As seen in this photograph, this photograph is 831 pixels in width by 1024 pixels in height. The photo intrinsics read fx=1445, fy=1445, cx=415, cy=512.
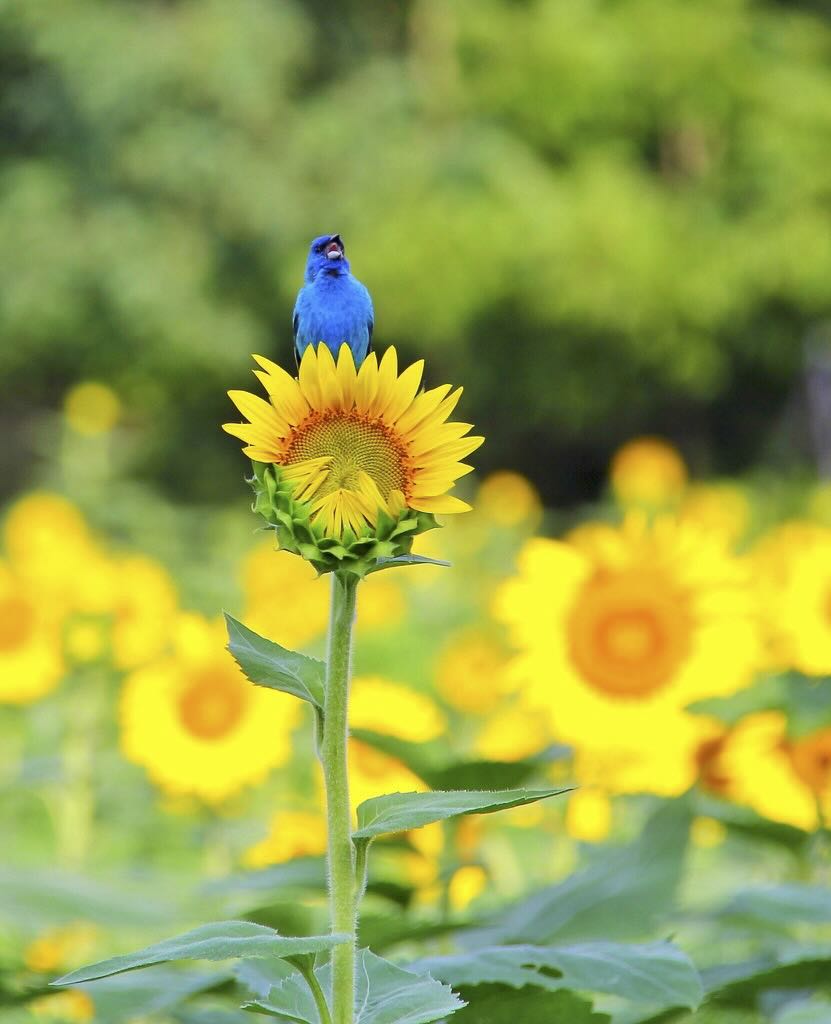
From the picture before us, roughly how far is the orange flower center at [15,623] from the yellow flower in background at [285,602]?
414mm

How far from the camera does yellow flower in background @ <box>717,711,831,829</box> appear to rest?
1.30 m

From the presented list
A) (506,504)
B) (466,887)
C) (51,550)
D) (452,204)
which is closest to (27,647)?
(51,550)

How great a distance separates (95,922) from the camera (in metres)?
1.19

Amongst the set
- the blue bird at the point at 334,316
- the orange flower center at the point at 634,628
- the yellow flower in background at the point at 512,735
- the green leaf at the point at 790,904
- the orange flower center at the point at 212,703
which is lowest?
the green leaf at the point at 790,904

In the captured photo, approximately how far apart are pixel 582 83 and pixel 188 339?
2.76m

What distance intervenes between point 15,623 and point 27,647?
5 cm

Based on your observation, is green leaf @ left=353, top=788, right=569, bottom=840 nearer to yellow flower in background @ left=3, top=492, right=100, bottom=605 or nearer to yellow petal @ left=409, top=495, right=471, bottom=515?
yellow petal @ left=409, top=495, right=471, bottom=515

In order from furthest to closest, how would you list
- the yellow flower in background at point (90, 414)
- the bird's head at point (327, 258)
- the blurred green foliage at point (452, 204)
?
the blurred green foliage at point (452, 204)
the yellow flower in background at point (90, 414)
the bird's head at point (327, 258)

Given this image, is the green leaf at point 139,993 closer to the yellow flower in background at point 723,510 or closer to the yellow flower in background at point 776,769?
the yellow flower in background at point 776,769

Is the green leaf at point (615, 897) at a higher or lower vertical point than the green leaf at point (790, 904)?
higher

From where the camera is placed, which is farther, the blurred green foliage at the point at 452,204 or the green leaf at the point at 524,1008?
the blurred green foliage at the point at 452,204

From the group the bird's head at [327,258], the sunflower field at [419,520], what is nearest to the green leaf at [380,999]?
the sunflower field at [419,520]

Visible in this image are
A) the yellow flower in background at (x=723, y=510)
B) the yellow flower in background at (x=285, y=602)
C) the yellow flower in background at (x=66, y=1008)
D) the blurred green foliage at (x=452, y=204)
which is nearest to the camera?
the yellow flower in background at (x=66, y=1008)

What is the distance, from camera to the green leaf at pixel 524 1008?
0.81 m
